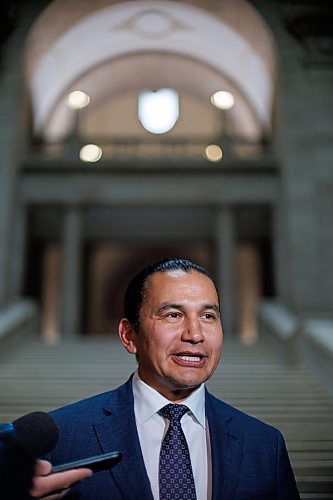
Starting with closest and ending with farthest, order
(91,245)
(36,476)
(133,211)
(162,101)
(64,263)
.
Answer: (36,476) < (64,263) < (133,211) < (91,245) < (162,101)

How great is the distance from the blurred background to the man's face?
15.7 feet

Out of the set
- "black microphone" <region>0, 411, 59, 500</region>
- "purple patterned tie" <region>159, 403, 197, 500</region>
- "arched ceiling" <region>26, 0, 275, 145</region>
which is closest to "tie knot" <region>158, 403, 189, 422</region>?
"purple patterned tie" <region>159, 403, 197, 500</region>

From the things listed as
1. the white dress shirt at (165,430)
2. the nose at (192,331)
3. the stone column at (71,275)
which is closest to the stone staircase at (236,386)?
the white dress shirt at (165,430)

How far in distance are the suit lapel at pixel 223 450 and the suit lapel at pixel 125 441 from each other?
31cm

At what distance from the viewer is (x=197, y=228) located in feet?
53.9

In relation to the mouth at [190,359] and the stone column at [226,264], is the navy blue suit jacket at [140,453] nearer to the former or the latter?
the mouth at [190,359]

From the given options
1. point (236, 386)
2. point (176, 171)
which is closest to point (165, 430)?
point (236, 386)

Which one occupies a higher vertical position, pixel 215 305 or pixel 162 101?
pixel 162 101

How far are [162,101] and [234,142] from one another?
7906 mm

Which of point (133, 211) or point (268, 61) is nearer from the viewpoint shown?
point (268, 61)

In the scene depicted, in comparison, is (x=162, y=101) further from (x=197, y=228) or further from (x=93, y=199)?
(x=93, y=199)

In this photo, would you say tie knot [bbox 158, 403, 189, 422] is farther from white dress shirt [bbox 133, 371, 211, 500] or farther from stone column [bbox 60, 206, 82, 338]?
stone column [bbox 60, 206, 82, 338]

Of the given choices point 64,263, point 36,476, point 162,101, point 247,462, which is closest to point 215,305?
point 247,462

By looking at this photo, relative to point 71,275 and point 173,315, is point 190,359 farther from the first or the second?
point 71,275
